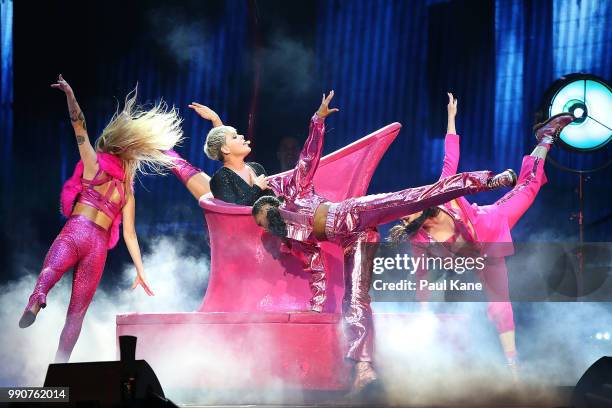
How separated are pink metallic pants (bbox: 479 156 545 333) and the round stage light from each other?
0.89 ft

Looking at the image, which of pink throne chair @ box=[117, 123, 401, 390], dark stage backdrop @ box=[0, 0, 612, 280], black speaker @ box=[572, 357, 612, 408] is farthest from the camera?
dark stage backdrop @ box=[0, 0, 612, 280]

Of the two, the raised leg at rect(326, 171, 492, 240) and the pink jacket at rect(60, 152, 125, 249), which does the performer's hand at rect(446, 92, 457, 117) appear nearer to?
the raised leg at rect(326, 171, 492, 240)

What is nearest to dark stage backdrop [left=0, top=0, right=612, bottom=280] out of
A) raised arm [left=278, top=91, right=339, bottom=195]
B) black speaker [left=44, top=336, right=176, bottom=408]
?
raised arm [left=278, top=91, right=339, bottom=195]

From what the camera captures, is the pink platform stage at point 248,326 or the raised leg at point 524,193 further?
the raised leg at point 524,193

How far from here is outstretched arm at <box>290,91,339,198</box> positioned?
4.22 m

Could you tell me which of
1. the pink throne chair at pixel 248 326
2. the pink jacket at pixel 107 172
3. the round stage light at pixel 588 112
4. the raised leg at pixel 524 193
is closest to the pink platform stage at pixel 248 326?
the pink throne chair at pixel 248 326

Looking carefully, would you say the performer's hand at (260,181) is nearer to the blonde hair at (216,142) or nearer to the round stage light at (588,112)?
the blonde hair at (216,142)

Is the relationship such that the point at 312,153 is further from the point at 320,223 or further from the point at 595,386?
the point at 595,386

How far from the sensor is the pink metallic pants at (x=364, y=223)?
4.00 m

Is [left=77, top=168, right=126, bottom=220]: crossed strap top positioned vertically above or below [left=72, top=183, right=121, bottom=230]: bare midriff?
above

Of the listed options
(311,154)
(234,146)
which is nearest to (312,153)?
(311,154)

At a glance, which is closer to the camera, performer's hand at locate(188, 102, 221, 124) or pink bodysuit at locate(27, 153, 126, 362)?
pink bodysuit at locate(27, 153, 126, 362)

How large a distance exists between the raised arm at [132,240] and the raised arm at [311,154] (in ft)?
3.53

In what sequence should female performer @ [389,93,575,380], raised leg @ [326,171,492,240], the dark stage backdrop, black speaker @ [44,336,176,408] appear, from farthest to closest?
the dark stage backdrop
female performer @ [389,93,575,380]
raised leg @ [326,171,492,240]
black speaker @ [44,336,176,408]
